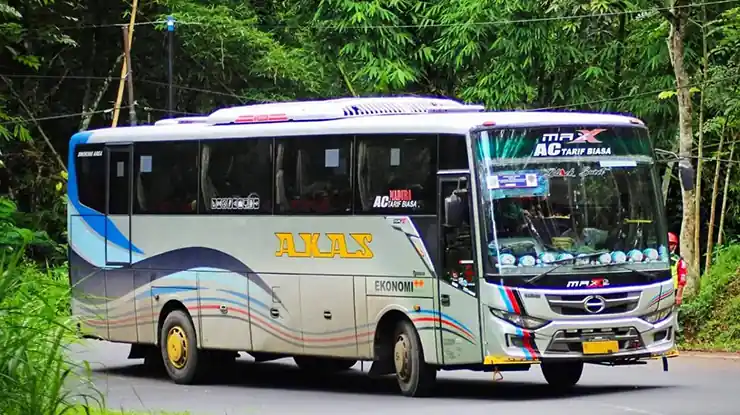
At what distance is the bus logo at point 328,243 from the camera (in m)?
18.7

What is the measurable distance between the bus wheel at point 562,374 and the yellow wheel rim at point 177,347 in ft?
16.5

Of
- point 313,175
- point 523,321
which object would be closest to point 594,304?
point 523,321

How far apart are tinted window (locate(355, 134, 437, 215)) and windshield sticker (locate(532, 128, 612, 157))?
1.24 m

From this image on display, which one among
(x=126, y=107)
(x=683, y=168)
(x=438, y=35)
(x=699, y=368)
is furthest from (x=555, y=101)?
(x=683, y=168)

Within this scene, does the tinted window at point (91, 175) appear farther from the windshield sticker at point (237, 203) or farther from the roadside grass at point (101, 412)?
the roadside grass at point (101, 412)

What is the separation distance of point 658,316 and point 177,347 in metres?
6.88

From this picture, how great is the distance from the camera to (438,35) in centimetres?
4012

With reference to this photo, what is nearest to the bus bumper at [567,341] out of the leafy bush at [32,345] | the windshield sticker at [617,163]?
the windshield sticker at [617,163]

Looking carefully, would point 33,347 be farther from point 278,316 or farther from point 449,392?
point 278,316

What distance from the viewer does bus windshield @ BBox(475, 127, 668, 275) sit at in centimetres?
1730

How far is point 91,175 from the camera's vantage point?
75.2 ft

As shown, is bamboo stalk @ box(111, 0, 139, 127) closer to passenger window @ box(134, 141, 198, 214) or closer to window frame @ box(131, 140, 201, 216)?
window frame @ box(131, 140, 201, 216)

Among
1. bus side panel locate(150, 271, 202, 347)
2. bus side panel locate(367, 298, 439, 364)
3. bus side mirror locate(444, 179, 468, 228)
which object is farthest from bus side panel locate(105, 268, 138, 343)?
bus side mirror locate(444, 179, 468, 228)

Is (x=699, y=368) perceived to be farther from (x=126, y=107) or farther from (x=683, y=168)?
(x=126, y=107)
